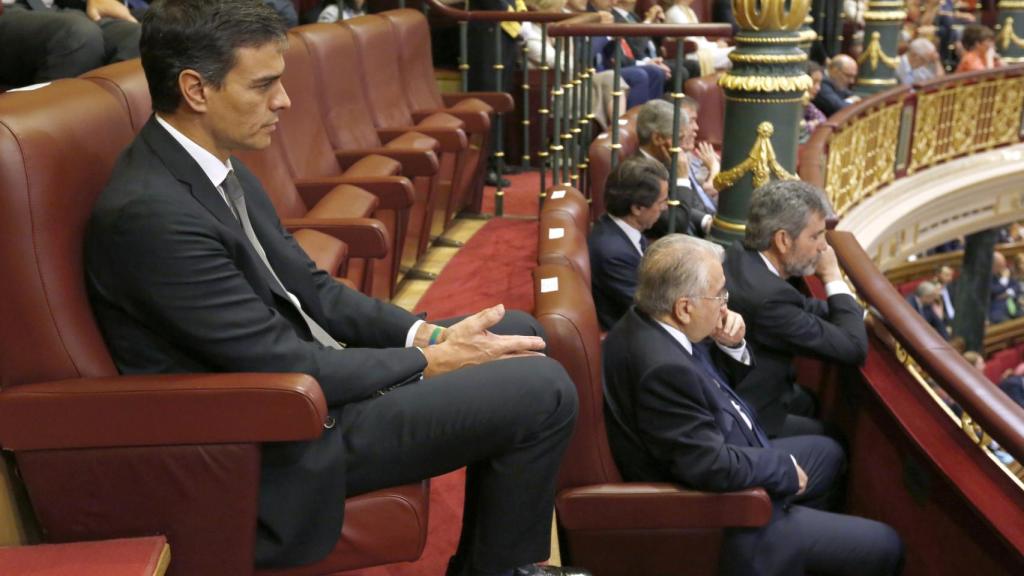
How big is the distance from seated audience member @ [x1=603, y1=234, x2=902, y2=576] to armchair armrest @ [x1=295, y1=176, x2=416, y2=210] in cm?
49

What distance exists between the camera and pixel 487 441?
0.82 m

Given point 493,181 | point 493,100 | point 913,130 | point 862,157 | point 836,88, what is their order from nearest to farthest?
point 493,100 → point 493,181 → point 862,157 → point 913,130 → point 836,88

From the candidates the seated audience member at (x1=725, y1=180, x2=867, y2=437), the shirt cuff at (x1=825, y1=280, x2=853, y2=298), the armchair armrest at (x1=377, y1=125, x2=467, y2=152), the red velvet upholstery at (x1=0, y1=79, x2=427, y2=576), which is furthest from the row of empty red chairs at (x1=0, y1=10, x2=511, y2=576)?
the armchair armrest at (x1=377, y1=125, x2=467, y2=152)

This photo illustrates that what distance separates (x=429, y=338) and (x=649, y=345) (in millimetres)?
207

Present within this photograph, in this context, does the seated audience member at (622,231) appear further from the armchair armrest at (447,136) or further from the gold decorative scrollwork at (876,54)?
the gold decorative scrollwork at (876,54)

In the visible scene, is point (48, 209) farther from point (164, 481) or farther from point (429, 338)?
point (429, 338)

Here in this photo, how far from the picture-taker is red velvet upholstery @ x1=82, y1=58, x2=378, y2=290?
0.91 metres

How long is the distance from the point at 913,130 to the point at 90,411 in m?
2.96

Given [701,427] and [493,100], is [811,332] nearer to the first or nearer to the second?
[701,427]

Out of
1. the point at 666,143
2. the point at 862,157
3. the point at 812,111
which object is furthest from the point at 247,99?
the point at 812,111

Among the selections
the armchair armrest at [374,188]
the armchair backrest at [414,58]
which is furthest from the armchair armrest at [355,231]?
the armchair backrest at [414,58]

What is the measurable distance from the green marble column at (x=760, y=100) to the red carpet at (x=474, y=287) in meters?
0.34

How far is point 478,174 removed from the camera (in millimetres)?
2238

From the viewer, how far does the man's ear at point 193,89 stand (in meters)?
0.77
